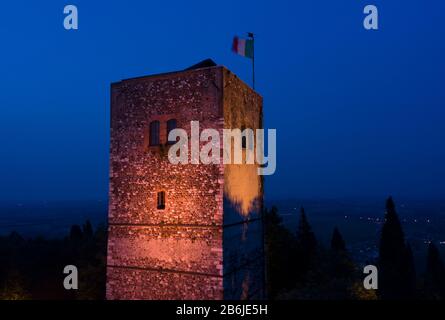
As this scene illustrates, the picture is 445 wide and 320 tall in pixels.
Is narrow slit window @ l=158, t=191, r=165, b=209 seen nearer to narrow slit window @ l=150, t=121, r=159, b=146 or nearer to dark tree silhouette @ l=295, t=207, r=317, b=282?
narrow slit window @ l=150, t=121, r=159, b=146

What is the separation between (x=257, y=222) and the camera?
52.2 feet

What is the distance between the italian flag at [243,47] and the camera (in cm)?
1510

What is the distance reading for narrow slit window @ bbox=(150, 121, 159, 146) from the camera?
13.9 m

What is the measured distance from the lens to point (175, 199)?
13180mm
